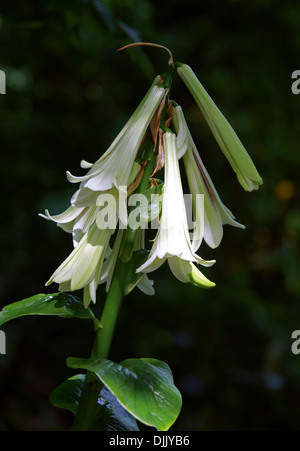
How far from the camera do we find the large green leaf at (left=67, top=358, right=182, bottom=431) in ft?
2.15

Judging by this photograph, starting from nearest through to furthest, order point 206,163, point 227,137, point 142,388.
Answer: point 142,388
point 227,137
point 206,163

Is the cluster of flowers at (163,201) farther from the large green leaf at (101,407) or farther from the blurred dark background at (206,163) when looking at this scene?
the blurred dark background at (206,163)

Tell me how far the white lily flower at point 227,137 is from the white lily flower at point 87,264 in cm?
23

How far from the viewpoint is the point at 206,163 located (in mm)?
2809

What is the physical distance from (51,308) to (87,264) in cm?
8

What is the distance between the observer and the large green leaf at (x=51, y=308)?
747mm

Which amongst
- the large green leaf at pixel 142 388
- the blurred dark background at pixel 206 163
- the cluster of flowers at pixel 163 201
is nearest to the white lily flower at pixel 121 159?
the cluster of flowers at pixel 163 201

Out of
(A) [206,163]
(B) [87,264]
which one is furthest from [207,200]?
(A) [206,163]

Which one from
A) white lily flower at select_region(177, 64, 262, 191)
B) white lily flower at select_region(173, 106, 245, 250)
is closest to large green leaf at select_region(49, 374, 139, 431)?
white lily flower at select_region(173, 106, 245, 250)

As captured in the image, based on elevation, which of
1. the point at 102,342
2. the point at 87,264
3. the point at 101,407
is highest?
the point at 87,264

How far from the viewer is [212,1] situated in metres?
2.58

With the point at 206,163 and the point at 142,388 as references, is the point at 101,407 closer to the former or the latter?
the point at 142,388

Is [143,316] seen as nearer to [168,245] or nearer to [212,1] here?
[212,1]

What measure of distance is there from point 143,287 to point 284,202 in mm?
2608
